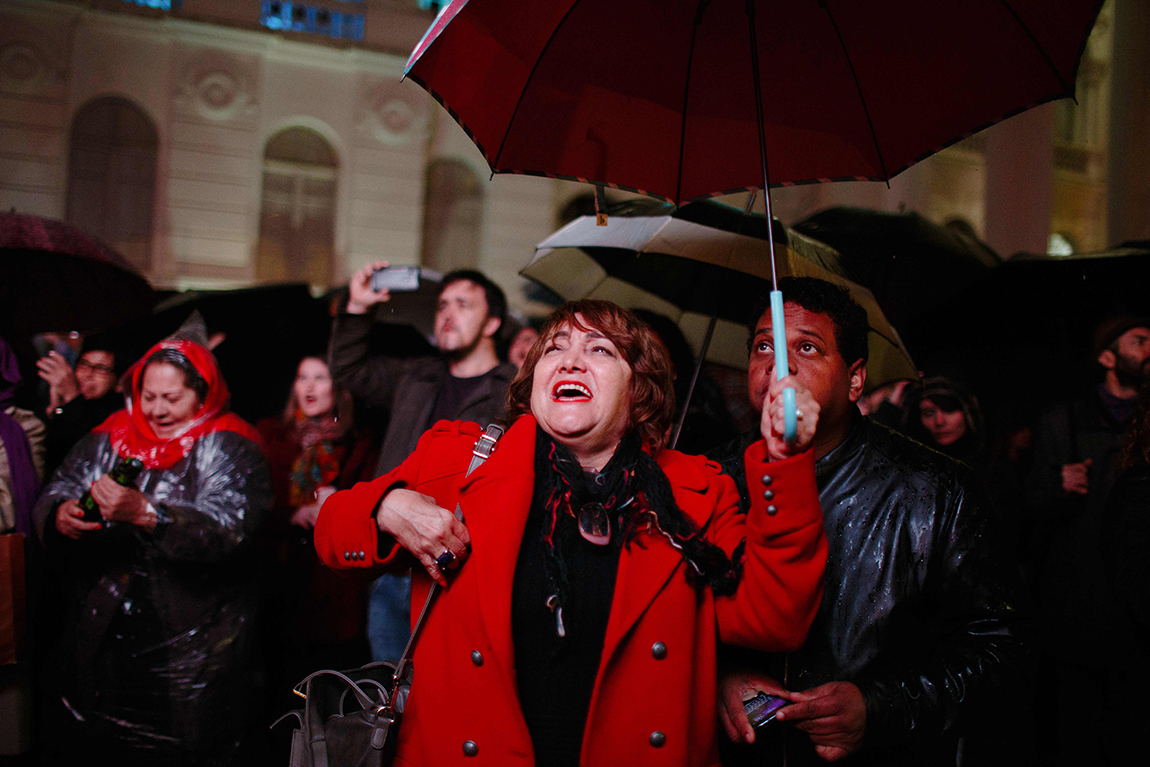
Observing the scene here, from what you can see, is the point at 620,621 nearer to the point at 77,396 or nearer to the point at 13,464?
the point at 13,464

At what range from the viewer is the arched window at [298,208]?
38.4 ft

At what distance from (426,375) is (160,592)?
1.63 metres

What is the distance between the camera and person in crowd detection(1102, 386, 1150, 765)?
2.19m

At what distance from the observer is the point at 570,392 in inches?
76.3

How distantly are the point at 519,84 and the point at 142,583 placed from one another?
2510 millimetres

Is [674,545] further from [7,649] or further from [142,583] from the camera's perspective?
[7,649]

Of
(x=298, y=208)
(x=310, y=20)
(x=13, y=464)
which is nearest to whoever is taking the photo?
(x=13, y=464)

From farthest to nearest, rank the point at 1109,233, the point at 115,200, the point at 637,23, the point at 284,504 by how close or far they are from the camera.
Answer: the point at 115,200 → the point at 1109,233 → the point at 284,504 → the point at 637,23

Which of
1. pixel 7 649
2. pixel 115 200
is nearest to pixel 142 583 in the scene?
pixel 7 649

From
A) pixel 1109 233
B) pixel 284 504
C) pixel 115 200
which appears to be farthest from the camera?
pixel 115 200

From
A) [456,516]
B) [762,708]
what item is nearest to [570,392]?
[456,516]

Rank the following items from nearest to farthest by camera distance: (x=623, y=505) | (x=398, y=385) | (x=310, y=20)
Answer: (x=623, y=505) < (x=398, y=385) < (x=310, y=20)

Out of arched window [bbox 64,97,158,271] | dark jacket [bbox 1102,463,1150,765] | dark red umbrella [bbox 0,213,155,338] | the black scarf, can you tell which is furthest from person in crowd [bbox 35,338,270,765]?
arched window [bbox 64,97,158,271]

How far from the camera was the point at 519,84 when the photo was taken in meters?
2.03
